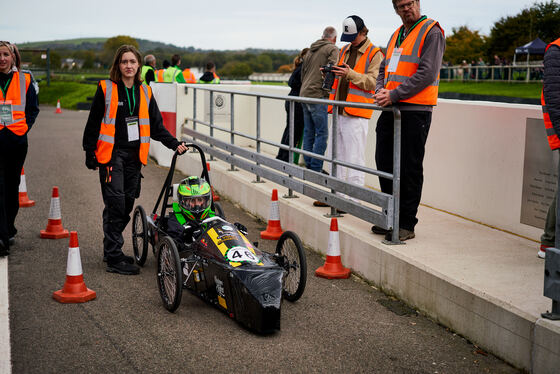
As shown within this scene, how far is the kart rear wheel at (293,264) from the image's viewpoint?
6512mm

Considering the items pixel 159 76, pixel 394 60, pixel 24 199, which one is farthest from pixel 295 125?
pixel 159 76

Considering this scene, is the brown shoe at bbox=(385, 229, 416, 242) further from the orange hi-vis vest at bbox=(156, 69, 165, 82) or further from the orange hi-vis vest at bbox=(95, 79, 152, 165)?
the orange hi-vis vest at bbox=(156, 69, 165, 82)

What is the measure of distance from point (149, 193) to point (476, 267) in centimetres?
714

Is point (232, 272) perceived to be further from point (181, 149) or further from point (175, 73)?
point (175, 73)

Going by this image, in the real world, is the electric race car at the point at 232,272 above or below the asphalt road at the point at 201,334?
above

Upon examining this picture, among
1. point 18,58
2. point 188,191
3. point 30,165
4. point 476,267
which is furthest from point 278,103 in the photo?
point 476,267

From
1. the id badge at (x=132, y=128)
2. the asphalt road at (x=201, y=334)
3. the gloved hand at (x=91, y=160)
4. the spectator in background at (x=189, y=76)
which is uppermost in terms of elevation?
the spectator in background at (x=189, y=76)

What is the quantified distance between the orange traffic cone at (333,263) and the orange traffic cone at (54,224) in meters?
3.35

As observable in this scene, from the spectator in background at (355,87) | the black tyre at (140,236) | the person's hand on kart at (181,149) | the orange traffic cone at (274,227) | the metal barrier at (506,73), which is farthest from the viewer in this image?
the metal barrier at (506,73)

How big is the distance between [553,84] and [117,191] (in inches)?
170

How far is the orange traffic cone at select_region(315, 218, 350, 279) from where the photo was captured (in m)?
7.45

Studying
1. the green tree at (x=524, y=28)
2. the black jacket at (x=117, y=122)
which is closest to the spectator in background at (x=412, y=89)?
the black jacket at (x=117, y=122)

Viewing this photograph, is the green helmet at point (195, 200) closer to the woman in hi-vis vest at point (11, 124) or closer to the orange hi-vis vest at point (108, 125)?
the orange hi-vis vest at point (108, 125)

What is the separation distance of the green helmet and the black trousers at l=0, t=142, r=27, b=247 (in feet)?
7.62
